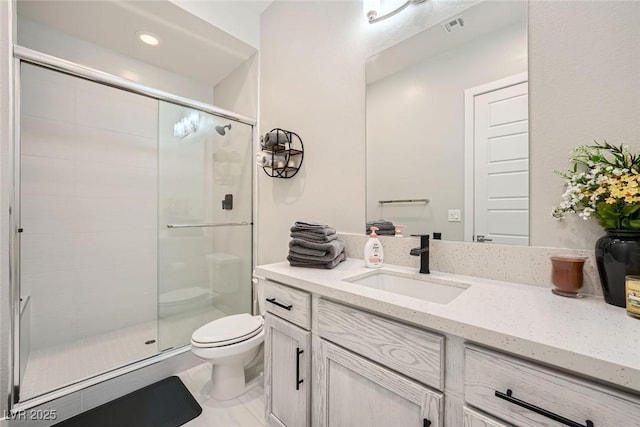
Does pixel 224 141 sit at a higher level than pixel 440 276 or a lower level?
higher

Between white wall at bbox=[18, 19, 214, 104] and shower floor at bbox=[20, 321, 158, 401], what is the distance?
225 cm

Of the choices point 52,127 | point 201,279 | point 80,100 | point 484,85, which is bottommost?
point 201,279

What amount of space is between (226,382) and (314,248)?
1039mm

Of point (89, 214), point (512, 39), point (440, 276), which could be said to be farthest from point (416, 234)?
point (89, 214)

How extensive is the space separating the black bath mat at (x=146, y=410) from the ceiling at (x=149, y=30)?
2.49 m

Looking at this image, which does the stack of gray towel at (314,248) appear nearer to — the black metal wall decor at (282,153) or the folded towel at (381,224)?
the folded towel at (381,224)

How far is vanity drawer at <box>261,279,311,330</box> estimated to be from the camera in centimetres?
106

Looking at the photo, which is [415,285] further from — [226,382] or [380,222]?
[226,382]

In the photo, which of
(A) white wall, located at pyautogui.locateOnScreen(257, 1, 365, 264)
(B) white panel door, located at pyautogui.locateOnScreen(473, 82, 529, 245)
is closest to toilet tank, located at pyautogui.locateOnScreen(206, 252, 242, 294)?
(A) white wall, located at pyautogui.locateOnScreen(257, 1, 365, 264)

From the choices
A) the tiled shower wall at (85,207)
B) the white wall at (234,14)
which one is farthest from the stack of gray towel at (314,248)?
the tiled shower wall at (85,207)

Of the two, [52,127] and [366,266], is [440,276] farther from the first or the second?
[52,127]

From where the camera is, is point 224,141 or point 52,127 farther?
point 224,141

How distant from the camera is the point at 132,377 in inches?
64.5

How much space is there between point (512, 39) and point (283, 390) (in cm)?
173
